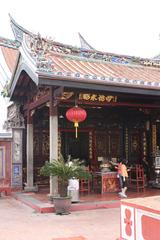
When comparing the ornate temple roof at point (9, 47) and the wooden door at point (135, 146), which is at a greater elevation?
the ornate temple roof at point (9, 47)

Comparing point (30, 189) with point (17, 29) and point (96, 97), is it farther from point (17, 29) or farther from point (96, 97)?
point (17, 29)

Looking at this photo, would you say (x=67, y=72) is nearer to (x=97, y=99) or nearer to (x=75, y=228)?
(x=97, y=99)

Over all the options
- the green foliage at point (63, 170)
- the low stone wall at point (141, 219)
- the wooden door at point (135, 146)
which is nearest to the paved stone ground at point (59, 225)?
the green foliage at point (63, 170)

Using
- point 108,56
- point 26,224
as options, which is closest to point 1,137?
point 108,56

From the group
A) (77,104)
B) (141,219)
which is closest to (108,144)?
(77,104)

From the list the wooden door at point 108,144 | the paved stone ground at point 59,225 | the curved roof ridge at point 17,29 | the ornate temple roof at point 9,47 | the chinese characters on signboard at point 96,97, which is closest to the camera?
the paved stone ground at point 59,225

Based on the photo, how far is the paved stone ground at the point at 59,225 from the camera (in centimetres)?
603

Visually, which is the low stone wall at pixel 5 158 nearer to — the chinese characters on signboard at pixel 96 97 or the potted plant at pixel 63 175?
the chinese characters on signboard at pixel 96 97

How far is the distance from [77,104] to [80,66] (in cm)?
100

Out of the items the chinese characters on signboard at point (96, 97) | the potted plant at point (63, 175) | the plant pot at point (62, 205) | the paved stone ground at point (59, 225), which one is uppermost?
the chinese characters on signboard at point (96, 97)

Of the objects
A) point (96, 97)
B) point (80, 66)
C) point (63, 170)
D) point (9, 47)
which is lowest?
point (63, 170)

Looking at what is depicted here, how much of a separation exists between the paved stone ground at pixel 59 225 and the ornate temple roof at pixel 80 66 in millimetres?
2854

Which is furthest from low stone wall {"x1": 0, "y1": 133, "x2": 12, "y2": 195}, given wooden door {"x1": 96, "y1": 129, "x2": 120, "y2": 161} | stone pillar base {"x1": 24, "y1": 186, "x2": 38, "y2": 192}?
wooden door {"x1": 96, "y1": 129, "x2": 120, "y2": 161}

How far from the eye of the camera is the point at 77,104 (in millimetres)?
9422
